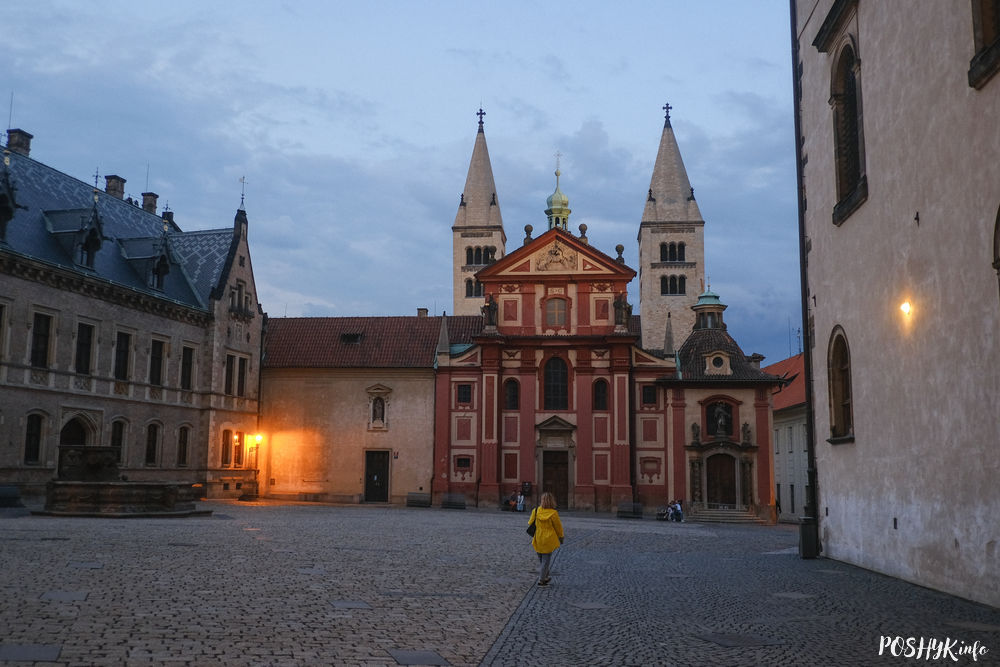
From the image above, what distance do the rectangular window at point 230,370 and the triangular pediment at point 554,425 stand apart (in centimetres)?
1625

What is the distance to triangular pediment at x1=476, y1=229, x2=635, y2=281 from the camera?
1903 inches

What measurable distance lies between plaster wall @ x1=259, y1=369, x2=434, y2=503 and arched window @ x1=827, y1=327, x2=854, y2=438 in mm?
32100

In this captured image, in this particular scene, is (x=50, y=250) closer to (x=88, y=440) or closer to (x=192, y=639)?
(x=88, y=440)

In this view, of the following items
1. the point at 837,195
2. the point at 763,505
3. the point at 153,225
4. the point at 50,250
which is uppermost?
the point at 153,225

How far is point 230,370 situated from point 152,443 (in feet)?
23.3

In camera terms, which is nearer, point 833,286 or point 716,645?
point 716,645

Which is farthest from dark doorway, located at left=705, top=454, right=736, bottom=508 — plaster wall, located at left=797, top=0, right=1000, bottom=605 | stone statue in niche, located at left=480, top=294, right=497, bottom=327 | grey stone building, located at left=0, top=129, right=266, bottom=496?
plaster wall, located at left=797, top=0, right=1000, bottom=605

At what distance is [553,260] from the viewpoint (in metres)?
48.7

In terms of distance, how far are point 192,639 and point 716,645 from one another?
5187 millimetres

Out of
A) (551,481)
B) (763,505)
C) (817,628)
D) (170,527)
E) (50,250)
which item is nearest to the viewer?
(817,628)

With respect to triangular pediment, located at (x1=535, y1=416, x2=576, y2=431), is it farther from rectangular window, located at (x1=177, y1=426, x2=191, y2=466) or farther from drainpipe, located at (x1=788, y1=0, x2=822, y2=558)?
drainpipe, located at (x1=788, y1=0, x2=822, y2=558)

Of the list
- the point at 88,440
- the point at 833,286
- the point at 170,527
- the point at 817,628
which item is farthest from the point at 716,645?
the point at 88,440

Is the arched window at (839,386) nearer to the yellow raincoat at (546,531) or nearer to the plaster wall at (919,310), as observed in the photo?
the plaster wall at (919,310)

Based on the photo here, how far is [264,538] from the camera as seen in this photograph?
20.5 meters
